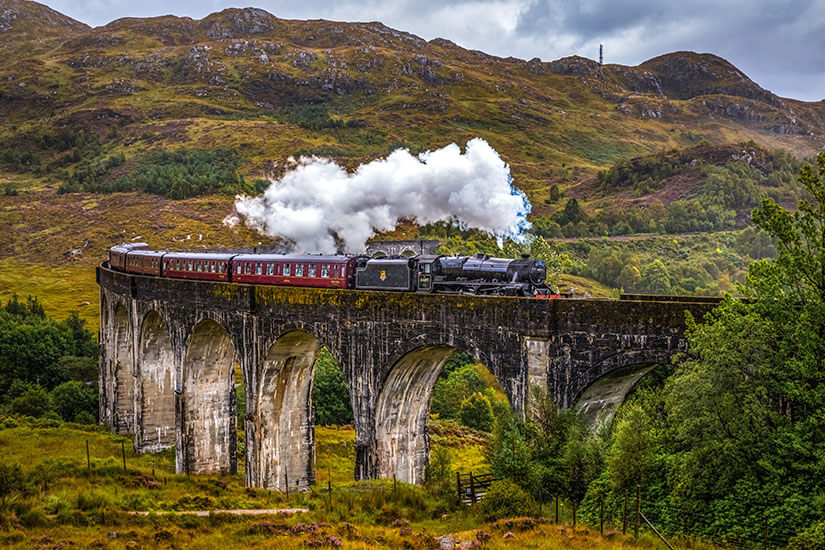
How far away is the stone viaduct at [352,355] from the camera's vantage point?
17.9 meters

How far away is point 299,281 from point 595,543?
17.5 m

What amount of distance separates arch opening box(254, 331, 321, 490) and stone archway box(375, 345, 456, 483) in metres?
5.40

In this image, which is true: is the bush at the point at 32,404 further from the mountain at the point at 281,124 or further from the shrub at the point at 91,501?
the mountain at the point at 281,124

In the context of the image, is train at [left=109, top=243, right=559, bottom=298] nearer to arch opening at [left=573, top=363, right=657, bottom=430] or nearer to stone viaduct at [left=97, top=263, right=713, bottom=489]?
stone viaduct at [left=97, top=263, right=713, bottom=489]

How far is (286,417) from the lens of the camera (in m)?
29.6

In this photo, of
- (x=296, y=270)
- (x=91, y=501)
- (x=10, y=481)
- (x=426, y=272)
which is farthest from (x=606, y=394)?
(x=10, y=481)

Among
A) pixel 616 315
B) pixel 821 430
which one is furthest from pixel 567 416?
pixel 821 430

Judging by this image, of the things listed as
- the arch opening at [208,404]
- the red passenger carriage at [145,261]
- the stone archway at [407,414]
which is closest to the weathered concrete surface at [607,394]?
the stone archway at [407,414]

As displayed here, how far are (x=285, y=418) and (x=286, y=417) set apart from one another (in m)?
0.06

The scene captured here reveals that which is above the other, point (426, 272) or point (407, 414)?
point (426, 272)

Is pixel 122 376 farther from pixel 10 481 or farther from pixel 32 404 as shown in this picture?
pixel 10 481

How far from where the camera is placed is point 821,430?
14.1 m

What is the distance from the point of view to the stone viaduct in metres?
17.9

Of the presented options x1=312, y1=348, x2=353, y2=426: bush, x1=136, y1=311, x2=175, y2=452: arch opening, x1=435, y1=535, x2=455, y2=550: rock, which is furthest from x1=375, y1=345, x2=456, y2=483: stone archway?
x1=312, y1=348, x2=353, y2=426: bush
